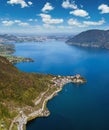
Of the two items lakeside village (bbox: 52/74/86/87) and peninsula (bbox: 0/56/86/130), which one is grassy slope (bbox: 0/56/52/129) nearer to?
peninsula (bbox: 0/56/86/130)

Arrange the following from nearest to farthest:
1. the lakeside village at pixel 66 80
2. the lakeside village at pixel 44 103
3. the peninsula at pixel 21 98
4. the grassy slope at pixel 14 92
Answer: the lakeside village at pixel 44 103
the peninsula at pixel 21 98
the grassy slope at pixel 14 92
the lakeside village at pixel 66 80

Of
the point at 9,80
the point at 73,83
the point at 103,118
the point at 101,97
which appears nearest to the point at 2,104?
the point at 9,80

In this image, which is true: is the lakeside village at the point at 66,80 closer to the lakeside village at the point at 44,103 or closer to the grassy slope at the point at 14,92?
the lakeside village at the point at 44,103

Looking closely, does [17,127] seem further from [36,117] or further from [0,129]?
[36,117]

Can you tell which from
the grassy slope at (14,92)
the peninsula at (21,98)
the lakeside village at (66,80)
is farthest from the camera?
the lakeside village at (66,80)

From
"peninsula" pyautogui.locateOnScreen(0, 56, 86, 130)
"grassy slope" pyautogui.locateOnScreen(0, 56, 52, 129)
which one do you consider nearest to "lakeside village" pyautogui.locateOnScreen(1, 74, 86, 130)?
"peninsula" pyautogui.locateOnScreen(0, 56, 86, 130)

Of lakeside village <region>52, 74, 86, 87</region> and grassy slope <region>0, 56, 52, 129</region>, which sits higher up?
grassy slope <region>0, 56, 52, 129</region>

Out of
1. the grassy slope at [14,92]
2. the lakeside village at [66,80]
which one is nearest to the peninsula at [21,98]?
the grassy slope at [14,92]

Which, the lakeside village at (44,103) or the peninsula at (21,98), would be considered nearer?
the lakeside village at (44,103)

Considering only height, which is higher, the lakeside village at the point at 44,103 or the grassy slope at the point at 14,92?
the grassy slope at the point at 14,92
